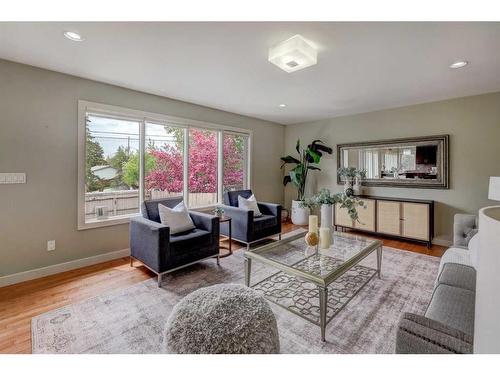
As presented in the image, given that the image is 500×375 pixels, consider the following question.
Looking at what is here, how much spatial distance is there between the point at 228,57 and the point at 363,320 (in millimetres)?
2661

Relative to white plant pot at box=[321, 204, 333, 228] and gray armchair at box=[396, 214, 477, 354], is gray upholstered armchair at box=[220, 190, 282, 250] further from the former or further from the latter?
gray armchair at box=[396, 214, 477, 354]

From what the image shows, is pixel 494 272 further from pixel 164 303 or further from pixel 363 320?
pixel 164 303

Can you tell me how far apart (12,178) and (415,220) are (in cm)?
531

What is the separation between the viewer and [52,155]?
2.80 metres

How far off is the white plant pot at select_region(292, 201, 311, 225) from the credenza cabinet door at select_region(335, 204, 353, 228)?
655 millimetres

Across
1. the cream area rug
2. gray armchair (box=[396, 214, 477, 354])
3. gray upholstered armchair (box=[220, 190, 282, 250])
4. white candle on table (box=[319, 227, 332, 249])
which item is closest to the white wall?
gray armchair (box=[396, 214, 477, 354])

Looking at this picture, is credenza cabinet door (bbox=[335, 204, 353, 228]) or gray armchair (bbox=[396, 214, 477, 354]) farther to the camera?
credenza cabinet door (bbox=[335, 204, 353, 228])

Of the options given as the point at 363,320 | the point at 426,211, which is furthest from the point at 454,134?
the point at 363,320

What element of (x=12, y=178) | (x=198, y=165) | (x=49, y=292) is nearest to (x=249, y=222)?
(x=198, y=165)

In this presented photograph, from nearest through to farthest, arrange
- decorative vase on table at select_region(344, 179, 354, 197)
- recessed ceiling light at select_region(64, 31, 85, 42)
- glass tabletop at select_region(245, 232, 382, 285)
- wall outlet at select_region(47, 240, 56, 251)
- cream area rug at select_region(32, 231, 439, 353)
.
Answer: cream area rug at select_region(32, 231, 439, 353) < glass tabletop at select_region(245, 232, 382, 285) < recessed ceiling light at select_region(64, 31, 85, 42) < wall outlet at select_region(47, 240, 56, 251) < decorative vase on table at select_region(344, 179, 354, 197)

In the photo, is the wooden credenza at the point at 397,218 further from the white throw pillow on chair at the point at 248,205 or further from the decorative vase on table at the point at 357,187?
the white throw pillow on chair at the point at 248,205

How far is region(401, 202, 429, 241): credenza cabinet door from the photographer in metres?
3.74

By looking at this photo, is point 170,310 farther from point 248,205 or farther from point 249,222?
point 248,205

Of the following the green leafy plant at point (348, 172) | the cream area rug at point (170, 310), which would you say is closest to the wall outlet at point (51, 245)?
the cream area rug at point (170, 310)
